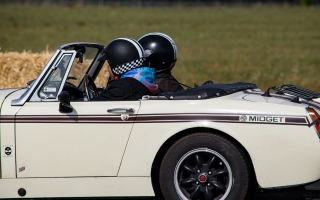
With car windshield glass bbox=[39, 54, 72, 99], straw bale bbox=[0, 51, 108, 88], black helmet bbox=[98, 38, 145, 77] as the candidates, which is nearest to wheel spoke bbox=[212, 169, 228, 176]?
black helmet bbox=[98, 38, 145, 77]

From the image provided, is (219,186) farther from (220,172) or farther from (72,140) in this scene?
(72,140)

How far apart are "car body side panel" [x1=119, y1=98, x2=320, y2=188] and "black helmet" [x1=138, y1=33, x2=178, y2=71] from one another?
1.86m

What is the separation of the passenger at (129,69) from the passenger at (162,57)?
116 centimetres

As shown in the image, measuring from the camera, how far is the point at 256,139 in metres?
5.16

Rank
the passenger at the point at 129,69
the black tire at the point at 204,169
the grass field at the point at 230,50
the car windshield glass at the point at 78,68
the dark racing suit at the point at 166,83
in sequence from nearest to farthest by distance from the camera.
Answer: the black tire at the point at 204,169, the passenger at the point at 129,69, the car windshield glass at the point at 78,68, the dark racing suit at the point at 166,83, the grass field at the point at 230,50

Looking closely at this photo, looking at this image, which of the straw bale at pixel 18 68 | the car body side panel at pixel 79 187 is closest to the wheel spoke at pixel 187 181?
the car body side panel at pixel 79 187

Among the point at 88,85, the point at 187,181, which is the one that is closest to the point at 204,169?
the point at 187,181

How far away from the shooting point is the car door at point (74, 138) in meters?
5.34

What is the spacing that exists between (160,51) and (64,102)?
2.16 meters

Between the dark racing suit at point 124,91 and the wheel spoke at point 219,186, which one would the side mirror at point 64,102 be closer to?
the dark racing suit at point 124,91

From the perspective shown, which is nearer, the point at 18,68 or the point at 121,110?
the point at 121,110

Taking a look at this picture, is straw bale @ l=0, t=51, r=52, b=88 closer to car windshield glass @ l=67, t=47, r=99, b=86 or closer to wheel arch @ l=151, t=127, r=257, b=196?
car windshield glass @ l=67, t=47, r=99, b=86

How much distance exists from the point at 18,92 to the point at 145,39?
73.3 inches

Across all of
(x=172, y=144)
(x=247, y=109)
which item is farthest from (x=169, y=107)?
(x=247, y=109)
